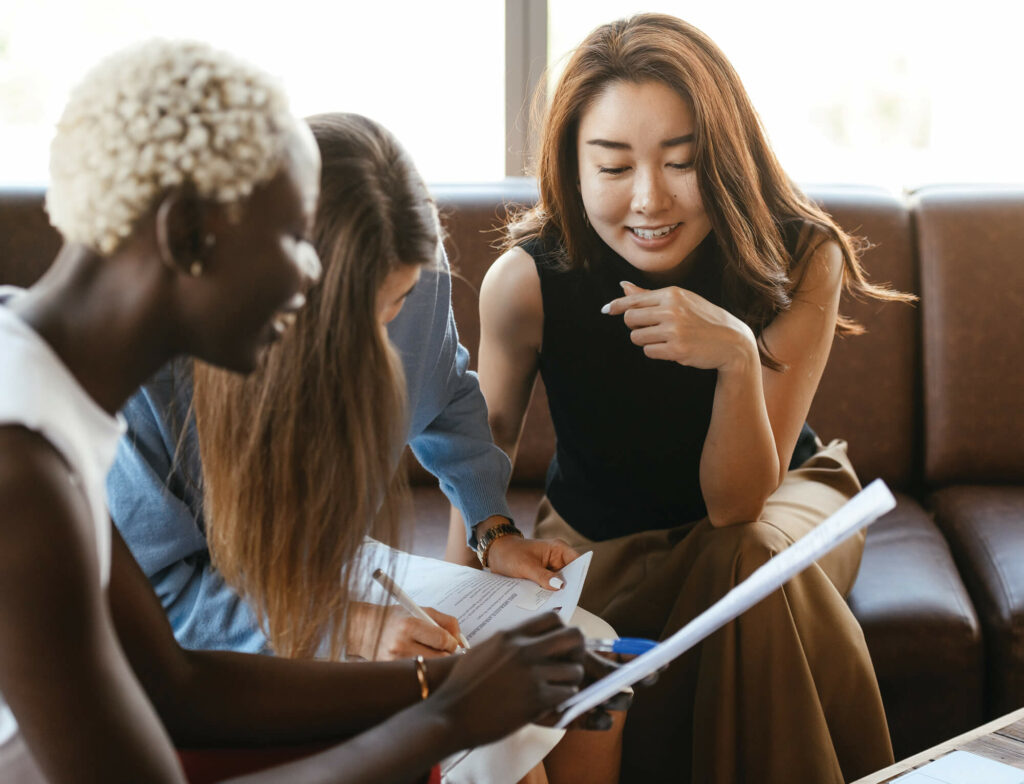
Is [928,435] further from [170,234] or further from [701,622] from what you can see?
[170,234]

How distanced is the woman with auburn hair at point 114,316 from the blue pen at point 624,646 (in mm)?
334


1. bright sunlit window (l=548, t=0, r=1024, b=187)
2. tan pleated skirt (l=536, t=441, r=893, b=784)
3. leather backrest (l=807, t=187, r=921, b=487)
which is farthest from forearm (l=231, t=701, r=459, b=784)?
bright sunlit window (l=548, t=0, r=1024, b=187)

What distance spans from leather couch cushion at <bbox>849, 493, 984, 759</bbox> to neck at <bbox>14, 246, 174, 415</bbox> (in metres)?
1.31

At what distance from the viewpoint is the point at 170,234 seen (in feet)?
2.24

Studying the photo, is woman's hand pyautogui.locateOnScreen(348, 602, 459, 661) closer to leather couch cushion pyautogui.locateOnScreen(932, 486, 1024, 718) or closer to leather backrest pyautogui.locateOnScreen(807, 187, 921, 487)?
leather couch cushion pyautogui.locateOnScreen(932, 486, 1024, 718)

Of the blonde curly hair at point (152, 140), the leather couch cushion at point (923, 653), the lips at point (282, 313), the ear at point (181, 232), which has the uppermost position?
the blonde curly hair at point (152, 140)

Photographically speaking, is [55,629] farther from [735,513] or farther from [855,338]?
[855,338]

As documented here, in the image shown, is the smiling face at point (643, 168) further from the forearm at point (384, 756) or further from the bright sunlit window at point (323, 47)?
the bright sunlit window at point (323, 47)

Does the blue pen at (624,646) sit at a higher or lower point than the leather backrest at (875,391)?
higher

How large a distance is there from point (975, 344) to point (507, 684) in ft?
5.49

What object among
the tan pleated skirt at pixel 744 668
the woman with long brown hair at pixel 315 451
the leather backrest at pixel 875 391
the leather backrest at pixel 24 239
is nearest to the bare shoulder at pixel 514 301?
the tan pleated skirt at pixel 744 668

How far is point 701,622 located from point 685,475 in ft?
2.89

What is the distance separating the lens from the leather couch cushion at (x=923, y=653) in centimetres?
167

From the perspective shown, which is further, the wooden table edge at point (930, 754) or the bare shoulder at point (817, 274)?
the bare shoulder at point (817, 274)
